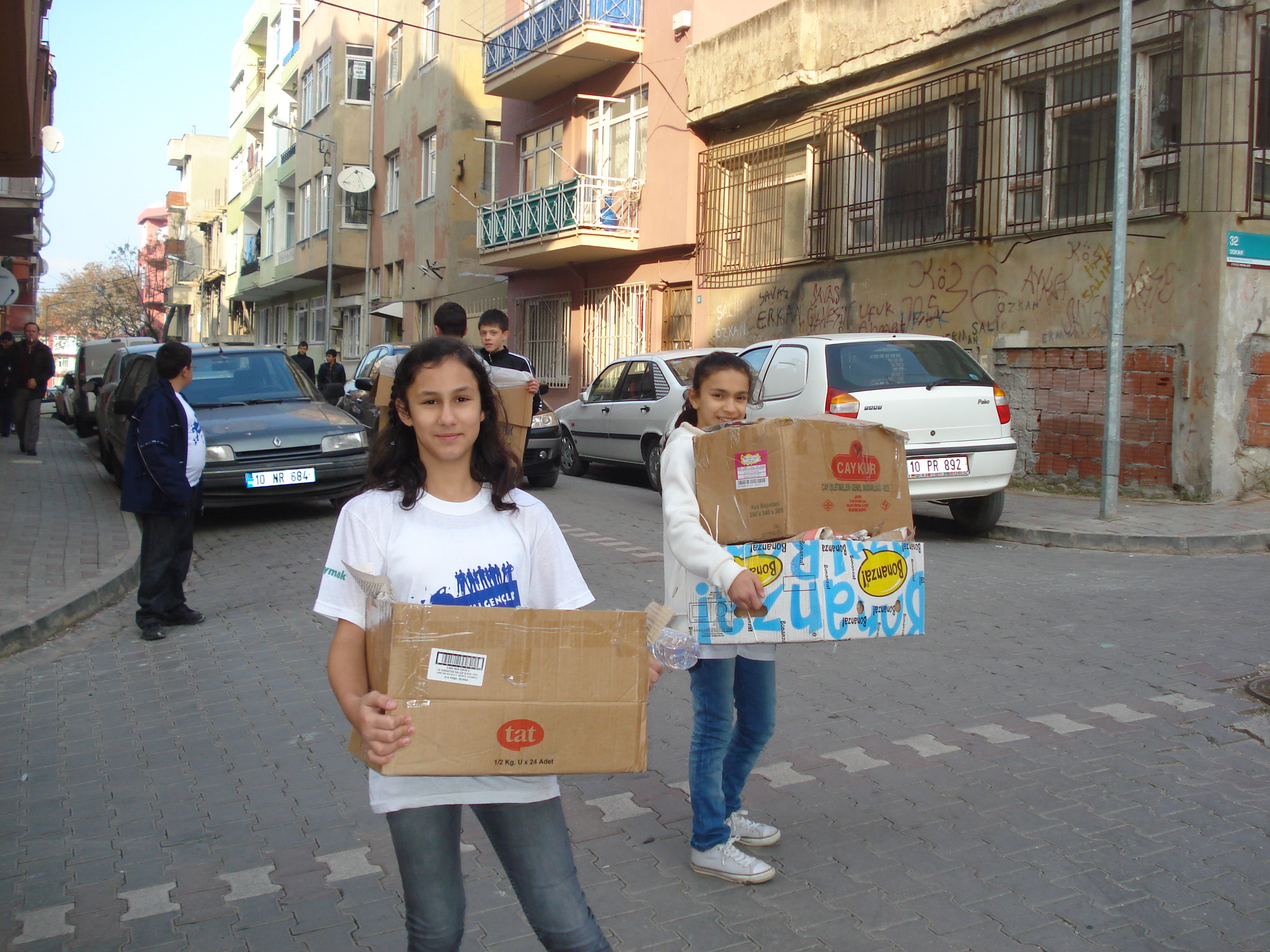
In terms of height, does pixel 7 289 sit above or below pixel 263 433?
above

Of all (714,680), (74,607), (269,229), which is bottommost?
(74,607)

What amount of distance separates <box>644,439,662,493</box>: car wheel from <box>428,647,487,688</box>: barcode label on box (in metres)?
10.5

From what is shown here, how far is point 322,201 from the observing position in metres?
38.1

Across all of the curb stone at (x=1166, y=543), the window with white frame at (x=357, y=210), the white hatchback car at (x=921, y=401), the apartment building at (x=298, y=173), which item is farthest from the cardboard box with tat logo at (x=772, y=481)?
the window with white frame at (x=357, y=210)

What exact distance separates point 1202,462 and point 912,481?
4.26 m

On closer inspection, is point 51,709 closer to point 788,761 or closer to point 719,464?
point 788,761

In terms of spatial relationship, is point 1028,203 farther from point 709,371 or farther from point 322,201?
point 322,201

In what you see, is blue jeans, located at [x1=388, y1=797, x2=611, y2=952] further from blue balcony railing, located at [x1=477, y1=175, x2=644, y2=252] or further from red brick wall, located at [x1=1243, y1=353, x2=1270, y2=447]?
blue balcony railing, located at [x1=477, y1=175, x2=644, y2=252]

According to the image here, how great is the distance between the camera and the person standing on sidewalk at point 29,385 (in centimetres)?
1688

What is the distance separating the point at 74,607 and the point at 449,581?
19.9ft

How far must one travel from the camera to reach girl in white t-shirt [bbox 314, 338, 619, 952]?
2.17 m

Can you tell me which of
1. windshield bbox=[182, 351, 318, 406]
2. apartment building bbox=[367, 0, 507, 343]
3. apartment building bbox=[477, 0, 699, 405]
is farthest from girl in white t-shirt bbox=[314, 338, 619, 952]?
apartment building bbox=[367, 0, 507, 343]

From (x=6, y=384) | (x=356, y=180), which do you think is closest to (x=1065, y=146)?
(x=6, y=384)

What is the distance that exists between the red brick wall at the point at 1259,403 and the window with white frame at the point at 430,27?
77.9ft
